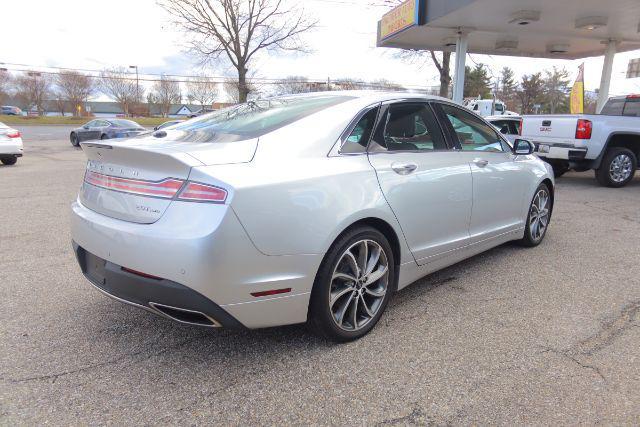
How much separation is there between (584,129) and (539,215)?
5.07 metres

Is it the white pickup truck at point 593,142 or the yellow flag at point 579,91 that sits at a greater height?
the yellow flag at point 579,91

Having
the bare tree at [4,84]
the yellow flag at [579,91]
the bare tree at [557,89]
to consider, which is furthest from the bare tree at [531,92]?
the bare tree at [4,84]

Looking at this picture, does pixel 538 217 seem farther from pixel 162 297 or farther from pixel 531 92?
pixel 531 92

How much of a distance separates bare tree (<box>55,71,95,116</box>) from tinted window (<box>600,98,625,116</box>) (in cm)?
6973

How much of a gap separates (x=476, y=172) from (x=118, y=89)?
82.6 meters

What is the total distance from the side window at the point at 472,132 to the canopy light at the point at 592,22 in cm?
1018

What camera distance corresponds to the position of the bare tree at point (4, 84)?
66825mm

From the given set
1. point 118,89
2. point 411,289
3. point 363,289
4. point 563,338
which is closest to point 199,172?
point 363,289

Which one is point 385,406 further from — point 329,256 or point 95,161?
point 95,161

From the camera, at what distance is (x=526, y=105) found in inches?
2314

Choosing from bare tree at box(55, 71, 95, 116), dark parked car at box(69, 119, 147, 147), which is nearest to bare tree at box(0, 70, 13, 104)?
bare tree at box(55, 71, 95, 116)

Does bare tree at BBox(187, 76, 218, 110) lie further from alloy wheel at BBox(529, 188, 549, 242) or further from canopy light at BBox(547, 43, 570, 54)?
alloy wheel at BBox(529, 188, 549, 242)

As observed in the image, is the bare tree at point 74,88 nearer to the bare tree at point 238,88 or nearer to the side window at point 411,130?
the bare tree at point 238,88

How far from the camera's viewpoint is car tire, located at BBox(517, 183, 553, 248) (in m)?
4.77
